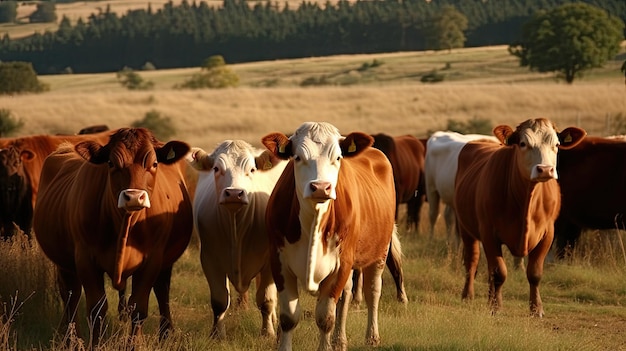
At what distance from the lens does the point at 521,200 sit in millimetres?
10031

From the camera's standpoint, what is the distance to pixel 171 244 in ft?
27.3

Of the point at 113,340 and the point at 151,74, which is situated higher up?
the point at 113,340

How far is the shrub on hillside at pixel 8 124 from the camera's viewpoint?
4094cm

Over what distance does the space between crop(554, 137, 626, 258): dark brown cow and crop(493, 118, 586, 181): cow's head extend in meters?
2.88

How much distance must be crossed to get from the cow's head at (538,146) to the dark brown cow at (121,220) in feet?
10.4

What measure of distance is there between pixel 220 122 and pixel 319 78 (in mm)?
27697

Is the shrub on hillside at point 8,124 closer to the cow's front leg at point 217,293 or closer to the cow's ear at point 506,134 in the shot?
the cow's ear at point 506,134

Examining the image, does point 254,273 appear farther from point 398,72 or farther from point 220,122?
point 398,72

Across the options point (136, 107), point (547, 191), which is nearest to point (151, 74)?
point (136, 107)

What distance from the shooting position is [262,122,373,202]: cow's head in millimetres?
6945

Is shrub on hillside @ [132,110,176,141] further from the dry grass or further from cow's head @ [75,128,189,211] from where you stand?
cow's head @ [75,128,189,211]

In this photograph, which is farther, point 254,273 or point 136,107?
point 136,107

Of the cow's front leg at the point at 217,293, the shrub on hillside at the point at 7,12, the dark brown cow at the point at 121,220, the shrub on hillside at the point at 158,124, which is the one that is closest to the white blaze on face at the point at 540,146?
the cow's front leg at the point at 217,293

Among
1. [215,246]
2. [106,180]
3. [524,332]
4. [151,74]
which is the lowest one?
[151,74]
